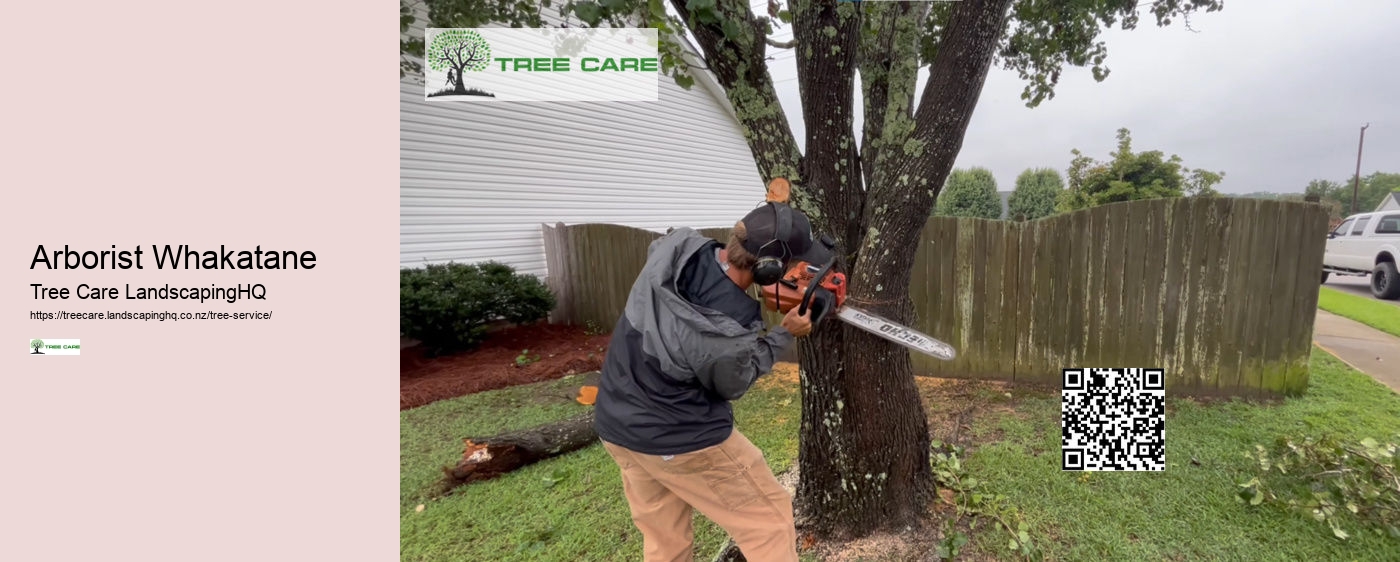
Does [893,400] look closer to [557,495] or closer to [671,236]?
[671,236]

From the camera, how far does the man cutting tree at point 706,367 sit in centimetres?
159

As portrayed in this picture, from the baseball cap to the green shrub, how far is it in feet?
15.8

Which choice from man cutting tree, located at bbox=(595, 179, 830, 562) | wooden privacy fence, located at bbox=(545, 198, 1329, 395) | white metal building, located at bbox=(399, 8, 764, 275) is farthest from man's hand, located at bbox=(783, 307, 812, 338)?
white metal building, located at bbox=(399, 8, 764, 275)

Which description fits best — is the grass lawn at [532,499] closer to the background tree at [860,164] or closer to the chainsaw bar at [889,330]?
the background tree at [860,164]

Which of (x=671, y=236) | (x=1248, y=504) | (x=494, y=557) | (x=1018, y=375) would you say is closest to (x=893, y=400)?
(x=671, y=236)

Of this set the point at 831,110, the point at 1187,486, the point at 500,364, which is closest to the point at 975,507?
the point at 1187,486

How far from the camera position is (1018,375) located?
4.13 metres

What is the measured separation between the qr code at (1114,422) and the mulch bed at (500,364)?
3956 millimetres

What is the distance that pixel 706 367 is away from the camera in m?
1.57

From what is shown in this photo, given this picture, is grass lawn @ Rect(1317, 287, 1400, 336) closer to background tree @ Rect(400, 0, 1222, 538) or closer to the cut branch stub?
background tree @ Rect(400, 0, 1222, 538)

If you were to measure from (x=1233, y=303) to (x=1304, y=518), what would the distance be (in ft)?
5.45

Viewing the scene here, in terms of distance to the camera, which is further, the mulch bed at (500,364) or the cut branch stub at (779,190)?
the mulch bed at (500,364)

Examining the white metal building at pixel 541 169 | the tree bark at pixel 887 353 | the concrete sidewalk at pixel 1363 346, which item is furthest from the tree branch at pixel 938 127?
the white metal building at pixel 541 169

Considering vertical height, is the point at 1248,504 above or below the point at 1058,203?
below
